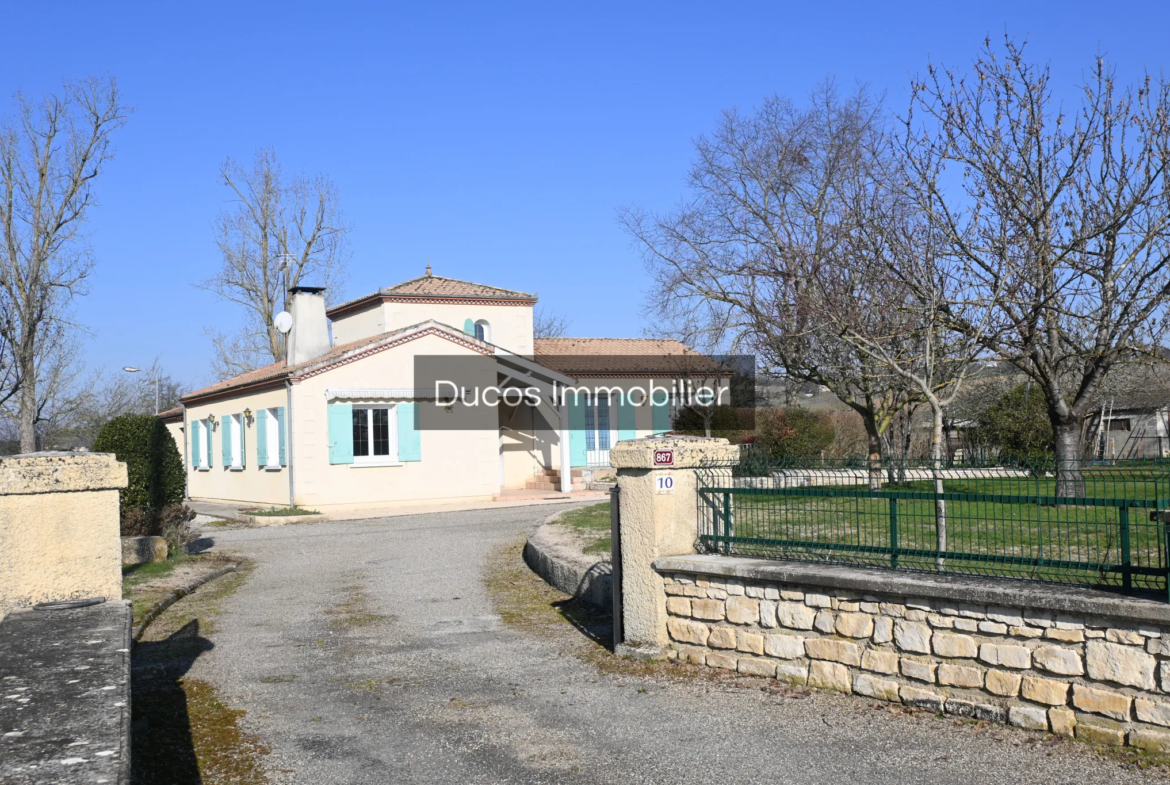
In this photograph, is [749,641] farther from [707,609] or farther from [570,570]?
[570,570]

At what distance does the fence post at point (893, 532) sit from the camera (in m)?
6.28

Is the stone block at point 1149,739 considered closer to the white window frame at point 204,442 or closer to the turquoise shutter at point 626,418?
the turquoise shutter at point 626,418

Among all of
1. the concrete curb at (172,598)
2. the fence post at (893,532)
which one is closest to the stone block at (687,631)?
the fence post at (893,532)

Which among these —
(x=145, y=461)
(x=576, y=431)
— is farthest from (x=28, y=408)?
(x=576, y=431)

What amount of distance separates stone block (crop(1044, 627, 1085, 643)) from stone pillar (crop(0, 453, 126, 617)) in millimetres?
5120

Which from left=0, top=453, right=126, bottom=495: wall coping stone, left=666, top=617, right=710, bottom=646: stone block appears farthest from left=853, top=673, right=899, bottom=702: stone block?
left=0, top=453, right=126, bottom=495: wall coping stone

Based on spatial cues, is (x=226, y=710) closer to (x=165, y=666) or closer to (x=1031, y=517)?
(x=165, y=666)

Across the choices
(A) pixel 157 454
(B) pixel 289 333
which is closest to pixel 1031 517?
(A) pixel 157 454

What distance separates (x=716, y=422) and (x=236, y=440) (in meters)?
12.5

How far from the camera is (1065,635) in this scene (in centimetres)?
520

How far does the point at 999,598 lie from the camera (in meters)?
5.43

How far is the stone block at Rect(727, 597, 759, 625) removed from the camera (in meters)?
6.80

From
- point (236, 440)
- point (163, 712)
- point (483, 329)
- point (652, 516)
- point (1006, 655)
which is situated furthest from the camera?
point (483, 329)

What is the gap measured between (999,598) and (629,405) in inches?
886
